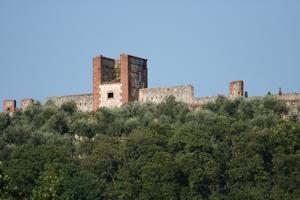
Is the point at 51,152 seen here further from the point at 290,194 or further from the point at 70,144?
the point at 290,194

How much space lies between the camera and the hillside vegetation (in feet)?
212

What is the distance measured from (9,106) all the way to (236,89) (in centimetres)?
1560

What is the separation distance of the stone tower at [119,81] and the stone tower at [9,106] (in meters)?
6.35

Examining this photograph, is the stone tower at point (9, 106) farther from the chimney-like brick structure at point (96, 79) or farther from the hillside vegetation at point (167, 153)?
the chimney-like brick structure at point (96, 79)

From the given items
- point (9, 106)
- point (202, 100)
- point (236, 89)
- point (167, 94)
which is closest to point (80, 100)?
point (9, 106)

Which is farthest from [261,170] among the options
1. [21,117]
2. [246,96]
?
[21,117]

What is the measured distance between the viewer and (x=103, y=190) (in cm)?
6631

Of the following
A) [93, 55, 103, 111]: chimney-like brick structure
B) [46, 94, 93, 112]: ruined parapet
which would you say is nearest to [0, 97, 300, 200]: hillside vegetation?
[93, 55, 103, 111]: chimney-like brick structure

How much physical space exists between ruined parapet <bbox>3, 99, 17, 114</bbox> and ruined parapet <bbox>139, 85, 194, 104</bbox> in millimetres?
9086

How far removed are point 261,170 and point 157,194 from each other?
5.61 meters

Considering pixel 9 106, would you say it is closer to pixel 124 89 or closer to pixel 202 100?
pixel 124 89

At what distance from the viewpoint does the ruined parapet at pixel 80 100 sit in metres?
75.2

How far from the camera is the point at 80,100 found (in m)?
75.8

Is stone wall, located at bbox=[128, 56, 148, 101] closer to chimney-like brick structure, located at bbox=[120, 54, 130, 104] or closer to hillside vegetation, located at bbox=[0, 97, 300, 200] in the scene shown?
chimney-like brick structure, located at bbox=[120, 54, 130, 104]
